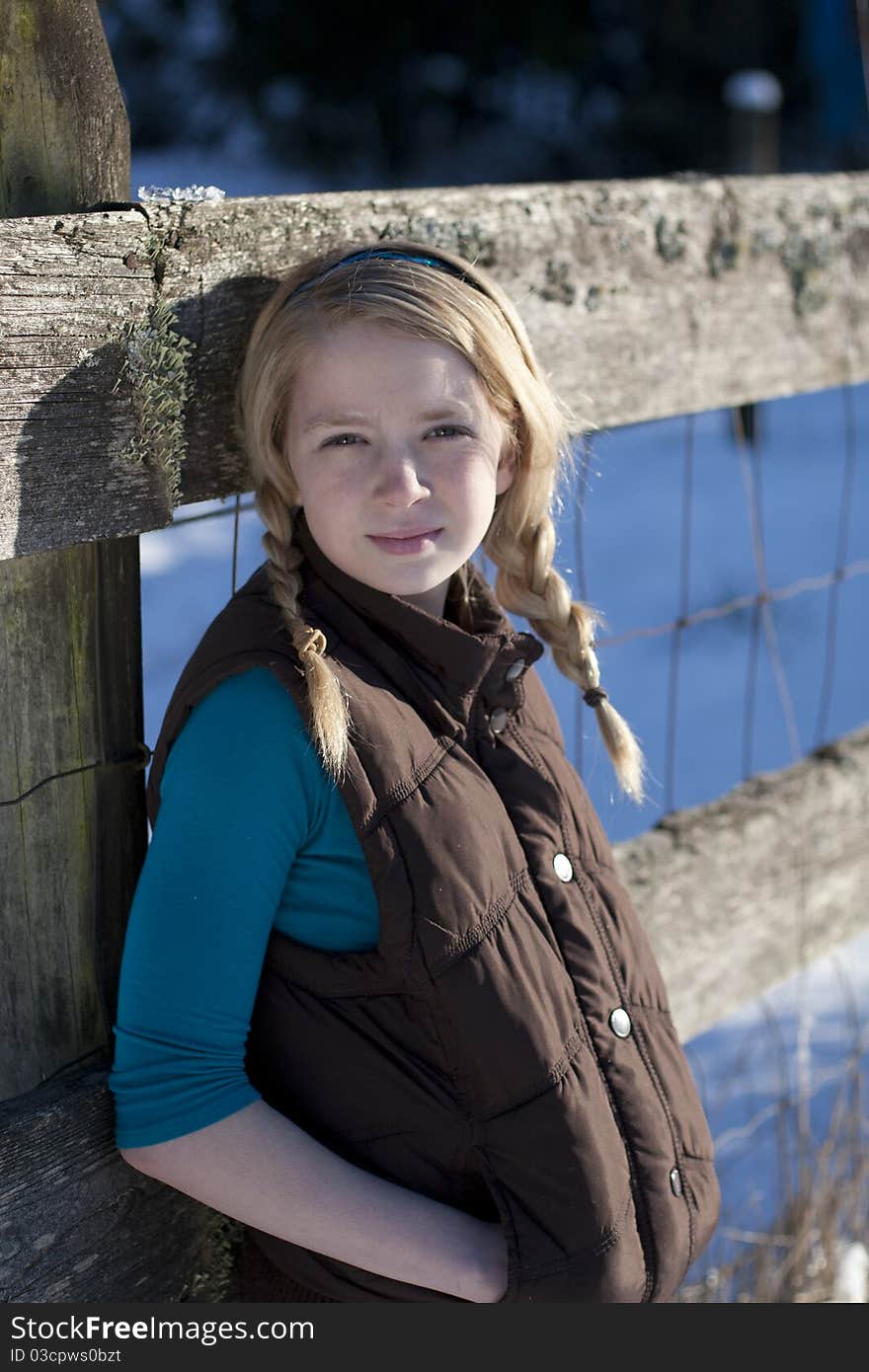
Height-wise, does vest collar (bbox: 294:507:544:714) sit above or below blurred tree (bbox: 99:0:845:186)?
below

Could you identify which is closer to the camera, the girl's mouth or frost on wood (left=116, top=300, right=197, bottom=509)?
frost on wood (left=116, top=300, right=197, bottom=509)

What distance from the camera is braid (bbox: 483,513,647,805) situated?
147 centimetres

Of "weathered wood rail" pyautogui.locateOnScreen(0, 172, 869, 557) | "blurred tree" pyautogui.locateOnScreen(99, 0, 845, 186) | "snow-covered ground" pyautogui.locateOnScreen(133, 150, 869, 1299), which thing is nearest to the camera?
"weathered wood rail" pyautogui.locateOnScreen(0, 172, 869, 557)

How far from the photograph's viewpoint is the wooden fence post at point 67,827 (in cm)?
112

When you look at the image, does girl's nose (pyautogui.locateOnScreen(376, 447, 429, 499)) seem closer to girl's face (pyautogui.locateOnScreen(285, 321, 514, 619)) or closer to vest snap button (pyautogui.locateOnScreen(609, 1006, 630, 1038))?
girl's face (pyautogui.locateOnScreen(285, 321, 514, 619))

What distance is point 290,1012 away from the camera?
121 centimetres

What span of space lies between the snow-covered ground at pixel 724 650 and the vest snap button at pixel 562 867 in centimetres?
54

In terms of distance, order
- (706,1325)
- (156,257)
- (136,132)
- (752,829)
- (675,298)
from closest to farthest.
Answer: (156,257) < (706,1325) < (675,298) < (752,829) < (136,132)

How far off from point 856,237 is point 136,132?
42.9 ft

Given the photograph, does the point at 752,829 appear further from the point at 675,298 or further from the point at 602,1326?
the point at 602,1326

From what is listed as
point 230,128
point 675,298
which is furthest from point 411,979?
point 230,128

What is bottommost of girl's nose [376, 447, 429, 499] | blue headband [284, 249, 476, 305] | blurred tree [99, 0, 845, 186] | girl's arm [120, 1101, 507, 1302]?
girl's arm [120, 1101, 507, 1302]

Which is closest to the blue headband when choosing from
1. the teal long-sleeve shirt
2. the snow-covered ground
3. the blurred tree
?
the teal long-sleeve shirt

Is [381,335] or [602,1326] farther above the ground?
[381,335]
